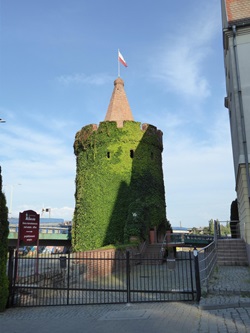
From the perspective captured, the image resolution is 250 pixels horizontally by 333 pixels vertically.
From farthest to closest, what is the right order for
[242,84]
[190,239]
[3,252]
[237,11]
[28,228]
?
1. [190,239]
2. [237,11]
3. [242,84]
4. [28,228]
5. [3,252]

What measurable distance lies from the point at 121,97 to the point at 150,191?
11.7 m

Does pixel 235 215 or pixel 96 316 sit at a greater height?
pixel 235 215

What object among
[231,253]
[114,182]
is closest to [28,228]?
[231,253]

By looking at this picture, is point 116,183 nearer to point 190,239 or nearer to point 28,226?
point 190,239

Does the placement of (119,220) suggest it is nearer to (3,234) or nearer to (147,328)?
(3,234)

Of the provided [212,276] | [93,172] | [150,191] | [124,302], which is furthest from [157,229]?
[124,302]

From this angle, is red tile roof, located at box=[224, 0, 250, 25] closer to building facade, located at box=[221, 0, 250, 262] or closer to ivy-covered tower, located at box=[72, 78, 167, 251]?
building facade, located at box=[221, 0, 250, 262]

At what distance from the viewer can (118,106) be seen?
31.0m

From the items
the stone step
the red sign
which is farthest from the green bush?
the red sign

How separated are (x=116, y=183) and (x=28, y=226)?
14867 millimetres

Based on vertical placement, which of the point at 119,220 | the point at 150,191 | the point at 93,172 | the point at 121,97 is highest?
the point at 121,97

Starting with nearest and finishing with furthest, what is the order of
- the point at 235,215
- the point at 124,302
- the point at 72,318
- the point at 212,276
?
the point at 72,318 < the point at 124,302 < the point at 212,276 < the point at 235,215

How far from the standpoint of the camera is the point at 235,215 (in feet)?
97.7

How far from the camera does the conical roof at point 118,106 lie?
2997 centimetres
